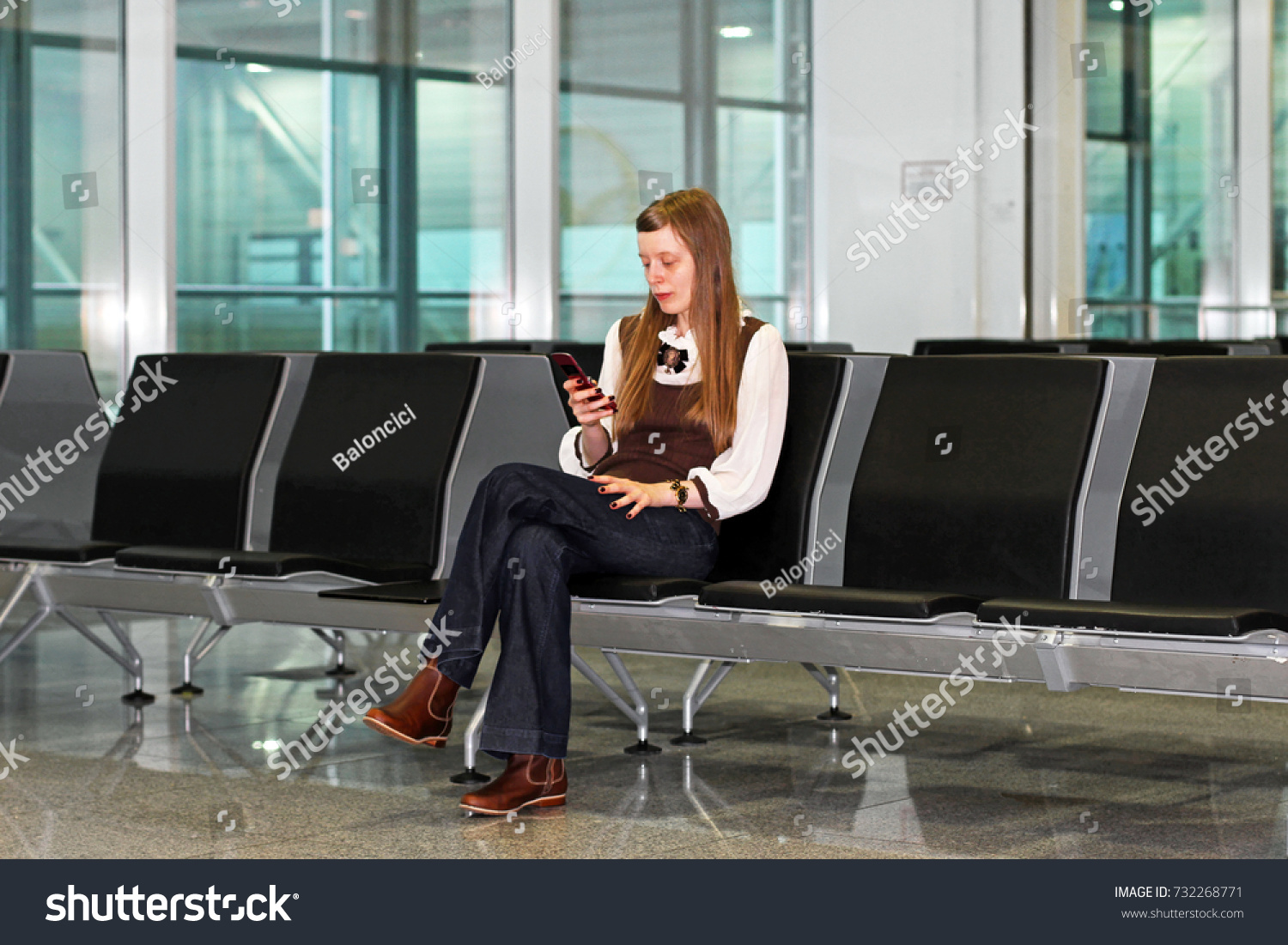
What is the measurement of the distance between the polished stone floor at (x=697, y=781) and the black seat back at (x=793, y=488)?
46 cm

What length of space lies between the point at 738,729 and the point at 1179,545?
4.34ft

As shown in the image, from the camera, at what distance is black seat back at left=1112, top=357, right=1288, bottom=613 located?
343cm

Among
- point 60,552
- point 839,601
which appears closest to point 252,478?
point 60,552

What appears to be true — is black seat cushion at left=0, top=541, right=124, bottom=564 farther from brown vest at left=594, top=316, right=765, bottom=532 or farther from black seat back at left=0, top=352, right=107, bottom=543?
brown vest at left=594, top=316, right=765, bottom=532

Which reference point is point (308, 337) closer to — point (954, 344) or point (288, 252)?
point (288, 252)

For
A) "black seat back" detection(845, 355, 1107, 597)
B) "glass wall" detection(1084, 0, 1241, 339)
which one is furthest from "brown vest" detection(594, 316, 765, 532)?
"glass wall" detection(1084, 0, 1241, 339)

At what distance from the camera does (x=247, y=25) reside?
8.36 meters

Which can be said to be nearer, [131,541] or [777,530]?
[777,530]

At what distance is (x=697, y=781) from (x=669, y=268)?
42.8 inches

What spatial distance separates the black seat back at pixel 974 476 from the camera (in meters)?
3.64

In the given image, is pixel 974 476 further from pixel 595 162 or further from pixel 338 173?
pixel 595 162

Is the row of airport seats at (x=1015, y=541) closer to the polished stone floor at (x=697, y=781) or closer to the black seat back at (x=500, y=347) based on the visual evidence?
the polished stone floor at (x=697, y=781)

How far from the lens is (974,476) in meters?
3.75

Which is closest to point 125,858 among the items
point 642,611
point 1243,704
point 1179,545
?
point 642,611
